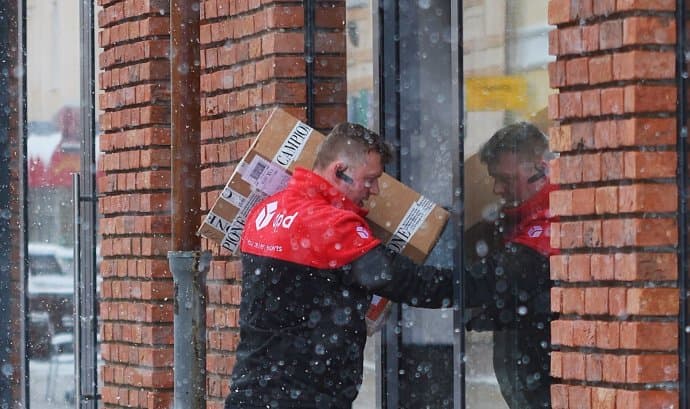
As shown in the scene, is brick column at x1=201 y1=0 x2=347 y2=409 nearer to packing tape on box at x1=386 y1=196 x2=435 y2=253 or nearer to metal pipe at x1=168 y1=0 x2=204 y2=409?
metal pipe at x1=168 y1=0 x2=204 y2=409

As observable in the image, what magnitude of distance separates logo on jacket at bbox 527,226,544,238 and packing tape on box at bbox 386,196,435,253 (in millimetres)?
381

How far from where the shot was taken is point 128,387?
8047mm

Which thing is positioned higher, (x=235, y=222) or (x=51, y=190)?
(x=51, y=190)

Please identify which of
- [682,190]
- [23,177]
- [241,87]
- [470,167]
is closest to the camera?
[682,190]

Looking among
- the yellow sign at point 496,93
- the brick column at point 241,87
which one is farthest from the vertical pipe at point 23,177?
the yellow sign at point 496,93

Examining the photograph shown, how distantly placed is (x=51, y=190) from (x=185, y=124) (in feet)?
40.4

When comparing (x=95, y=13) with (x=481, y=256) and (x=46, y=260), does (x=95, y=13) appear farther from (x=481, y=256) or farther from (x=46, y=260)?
(x=46, y=260)

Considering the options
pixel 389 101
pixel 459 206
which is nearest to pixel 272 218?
pixel 459 206

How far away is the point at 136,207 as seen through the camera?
7.93m

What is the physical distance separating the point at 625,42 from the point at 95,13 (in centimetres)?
493

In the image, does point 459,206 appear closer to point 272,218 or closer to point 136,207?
point 272,218

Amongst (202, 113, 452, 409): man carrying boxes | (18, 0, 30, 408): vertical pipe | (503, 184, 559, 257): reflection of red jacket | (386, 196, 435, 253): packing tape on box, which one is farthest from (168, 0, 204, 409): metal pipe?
(18, 0, 30, 408): vertical pipe

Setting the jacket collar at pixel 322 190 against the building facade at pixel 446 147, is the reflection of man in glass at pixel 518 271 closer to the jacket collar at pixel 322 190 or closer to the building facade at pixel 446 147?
the building facade at pixel 446 147

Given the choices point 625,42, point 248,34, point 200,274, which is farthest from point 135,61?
point 625,42
